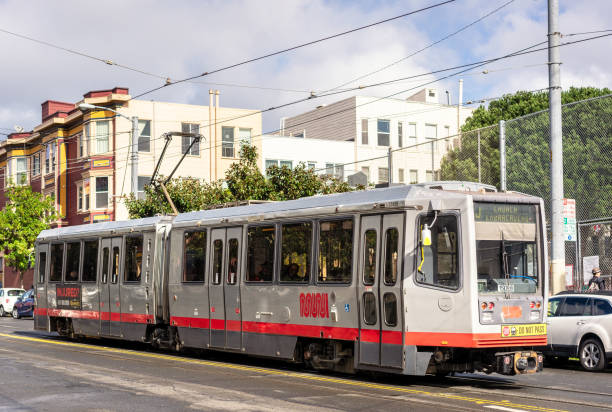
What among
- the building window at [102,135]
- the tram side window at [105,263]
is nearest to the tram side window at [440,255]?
the tram side window at [105,263]

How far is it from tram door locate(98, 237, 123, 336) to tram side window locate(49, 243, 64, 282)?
265 cm

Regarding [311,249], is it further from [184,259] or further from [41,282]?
[41,282]

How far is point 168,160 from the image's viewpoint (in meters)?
47.5

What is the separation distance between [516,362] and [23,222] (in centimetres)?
4167

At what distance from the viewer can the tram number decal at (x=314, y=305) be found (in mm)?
14688

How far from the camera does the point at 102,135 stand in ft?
154

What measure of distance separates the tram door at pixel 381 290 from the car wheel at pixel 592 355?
538cm

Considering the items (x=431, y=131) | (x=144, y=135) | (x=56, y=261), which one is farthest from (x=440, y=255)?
(x=431, y=131)

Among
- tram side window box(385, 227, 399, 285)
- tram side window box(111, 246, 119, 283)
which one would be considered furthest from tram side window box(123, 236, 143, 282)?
tram side window box(385, 227, 399, 285)

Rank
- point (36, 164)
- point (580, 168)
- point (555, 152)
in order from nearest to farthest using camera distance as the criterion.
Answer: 1. point (555, 152)
2. point (580, 168)
3. point (36, 164)

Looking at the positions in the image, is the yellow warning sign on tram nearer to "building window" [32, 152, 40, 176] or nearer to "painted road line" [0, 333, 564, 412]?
"painted road line" [0, 333, 564, 412]

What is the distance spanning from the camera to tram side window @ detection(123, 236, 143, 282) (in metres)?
20.9

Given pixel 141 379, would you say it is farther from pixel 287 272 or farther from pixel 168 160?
pixel 168 160

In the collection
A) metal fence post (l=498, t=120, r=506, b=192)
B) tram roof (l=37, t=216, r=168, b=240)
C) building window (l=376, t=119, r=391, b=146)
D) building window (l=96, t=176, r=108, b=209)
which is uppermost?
building window (l=376, t=119, r=391, b=146)
